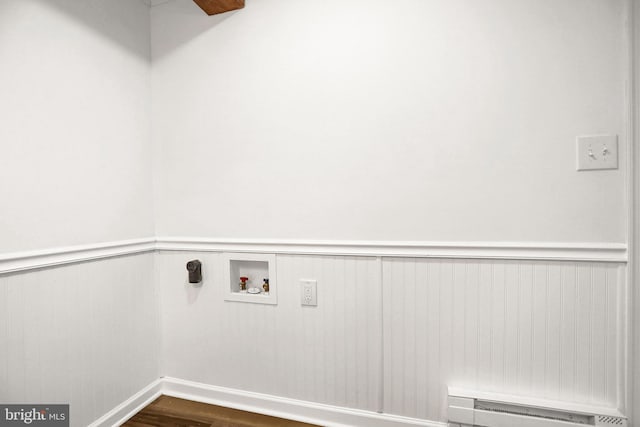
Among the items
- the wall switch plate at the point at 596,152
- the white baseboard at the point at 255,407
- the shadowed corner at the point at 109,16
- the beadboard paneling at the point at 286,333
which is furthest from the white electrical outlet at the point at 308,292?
the shadowed corner at the point at 109,16

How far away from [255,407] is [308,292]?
70 centimetres

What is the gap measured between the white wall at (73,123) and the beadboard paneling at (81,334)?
169mm

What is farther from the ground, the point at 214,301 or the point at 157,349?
the point at 214,301

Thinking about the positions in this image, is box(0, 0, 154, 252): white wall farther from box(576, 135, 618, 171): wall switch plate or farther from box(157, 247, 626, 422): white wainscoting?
box(576, 135, 618, 171): wall switch plate

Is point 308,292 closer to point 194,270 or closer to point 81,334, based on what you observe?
point 194,270

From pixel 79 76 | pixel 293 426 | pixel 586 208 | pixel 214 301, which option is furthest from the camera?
pixel 214 301

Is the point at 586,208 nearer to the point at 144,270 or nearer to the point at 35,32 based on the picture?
the point at 144,270

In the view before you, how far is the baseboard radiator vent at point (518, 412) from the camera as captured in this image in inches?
50.1

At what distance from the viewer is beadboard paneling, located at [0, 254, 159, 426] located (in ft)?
4.16

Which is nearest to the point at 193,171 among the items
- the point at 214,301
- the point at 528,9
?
the point at 214,301

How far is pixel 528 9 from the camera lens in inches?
52.4

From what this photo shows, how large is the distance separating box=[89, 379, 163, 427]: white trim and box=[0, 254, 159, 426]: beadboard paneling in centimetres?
3

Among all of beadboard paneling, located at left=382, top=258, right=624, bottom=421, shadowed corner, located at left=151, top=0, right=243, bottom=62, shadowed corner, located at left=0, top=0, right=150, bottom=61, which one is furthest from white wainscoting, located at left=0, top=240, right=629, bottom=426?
shadowed corner, located at left=151, top=0, right=243, bottom=62

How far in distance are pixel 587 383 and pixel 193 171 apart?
207 centimetres
